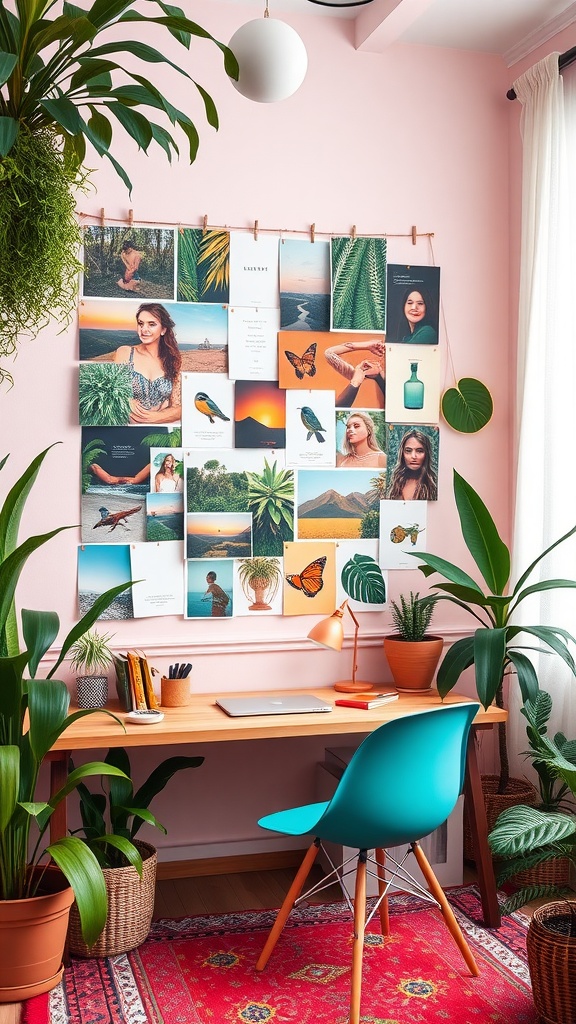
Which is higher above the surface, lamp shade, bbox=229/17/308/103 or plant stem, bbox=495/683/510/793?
lamp shade, bbox=229/17/308/103

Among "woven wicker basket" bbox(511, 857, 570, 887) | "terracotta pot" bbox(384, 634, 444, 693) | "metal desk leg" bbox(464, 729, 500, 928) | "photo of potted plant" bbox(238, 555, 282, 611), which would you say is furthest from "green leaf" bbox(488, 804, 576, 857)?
"photo of potted plant" bbox(238, 555, 282, 611)

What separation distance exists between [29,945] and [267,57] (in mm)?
1815

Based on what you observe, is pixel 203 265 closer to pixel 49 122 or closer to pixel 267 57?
pixel 267 57

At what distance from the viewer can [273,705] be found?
3.02 metres

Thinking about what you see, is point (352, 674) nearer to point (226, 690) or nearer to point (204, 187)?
point (226, 690)

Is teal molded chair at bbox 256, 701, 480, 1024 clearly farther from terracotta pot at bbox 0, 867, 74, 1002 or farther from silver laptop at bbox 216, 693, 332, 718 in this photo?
terracotta pot at bbox 0, 867, 74, 1002

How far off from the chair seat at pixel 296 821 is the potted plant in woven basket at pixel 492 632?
65 centimetres

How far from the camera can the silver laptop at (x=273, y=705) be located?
2.94 meters

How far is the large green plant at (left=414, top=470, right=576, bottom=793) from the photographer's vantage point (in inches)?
117

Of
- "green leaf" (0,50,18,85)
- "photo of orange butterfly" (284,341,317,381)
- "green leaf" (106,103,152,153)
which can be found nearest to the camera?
"green leaf" (0,50,18,85)

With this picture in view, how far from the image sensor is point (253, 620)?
11.2 feet

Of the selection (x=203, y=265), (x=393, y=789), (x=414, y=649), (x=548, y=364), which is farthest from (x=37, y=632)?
(x=548, y=364)

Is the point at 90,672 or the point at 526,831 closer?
the point at 526,831

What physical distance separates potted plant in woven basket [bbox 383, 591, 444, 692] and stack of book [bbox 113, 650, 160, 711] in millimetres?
881
